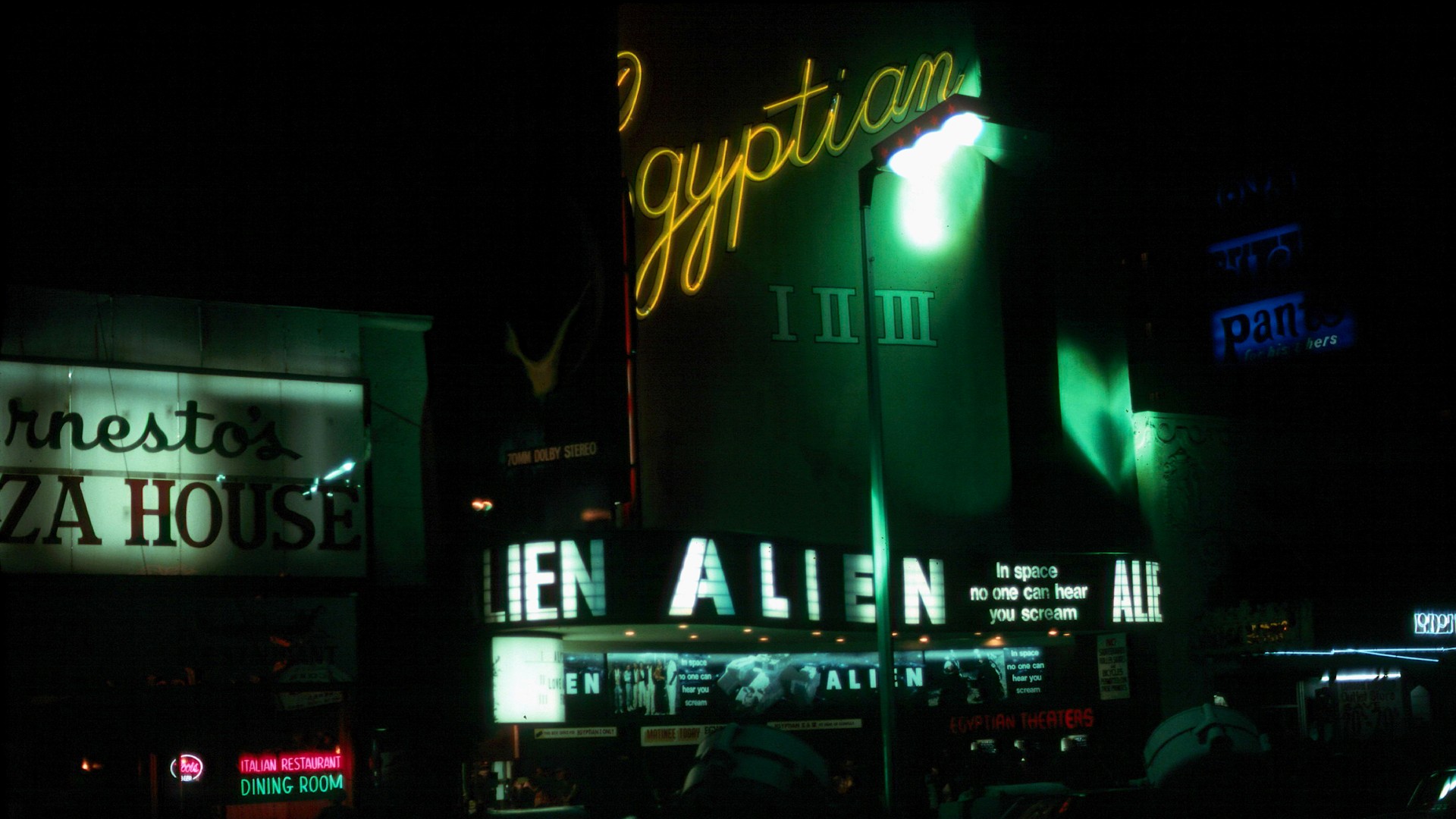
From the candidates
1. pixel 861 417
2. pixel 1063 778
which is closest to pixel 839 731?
pixel 1063 778

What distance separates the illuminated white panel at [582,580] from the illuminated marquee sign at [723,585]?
1 centimetres

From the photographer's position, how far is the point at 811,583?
2006 centimetres

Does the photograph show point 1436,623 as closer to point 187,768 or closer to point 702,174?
point 702,174

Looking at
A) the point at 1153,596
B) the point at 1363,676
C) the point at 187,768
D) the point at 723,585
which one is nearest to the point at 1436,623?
the point at 1363,676

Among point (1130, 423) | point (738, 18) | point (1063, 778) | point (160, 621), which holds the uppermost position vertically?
point (738, 18)

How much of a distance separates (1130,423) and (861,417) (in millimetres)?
6156

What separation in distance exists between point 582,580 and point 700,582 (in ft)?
5.21

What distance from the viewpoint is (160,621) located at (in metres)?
17.7

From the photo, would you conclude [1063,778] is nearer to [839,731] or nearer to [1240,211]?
[839,731]

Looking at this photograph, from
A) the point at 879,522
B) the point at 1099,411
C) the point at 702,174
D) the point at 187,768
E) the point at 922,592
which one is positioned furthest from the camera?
the point at 1099,411

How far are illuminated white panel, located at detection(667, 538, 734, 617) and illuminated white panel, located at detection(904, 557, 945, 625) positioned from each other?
3642 mm

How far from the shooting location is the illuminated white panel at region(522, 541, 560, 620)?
1873 centimetres

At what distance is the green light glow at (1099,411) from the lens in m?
25.2

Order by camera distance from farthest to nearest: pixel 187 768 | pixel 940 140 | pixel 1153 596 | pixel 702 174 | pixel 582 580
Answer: pixel 1153 596, pixel 702 174, pixel 582 580, pixel 187 768, pixel 940 140
